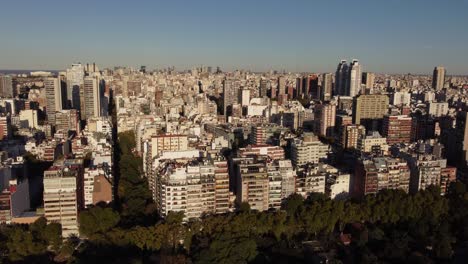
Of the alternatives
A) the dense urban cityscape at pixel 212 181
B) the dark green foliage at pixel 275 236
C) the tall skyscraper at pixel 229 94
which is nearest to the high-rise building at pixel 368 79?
the tall skyscraper at pixel 229 94

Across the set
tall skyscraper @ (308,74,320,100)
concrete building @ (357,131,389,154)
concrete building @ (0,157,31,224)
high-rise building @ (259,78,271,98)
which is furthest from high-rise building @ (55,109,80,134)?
tall skyscraper @ (308,74,320,100)

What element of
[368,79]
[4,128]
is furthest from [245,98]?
[4,128]

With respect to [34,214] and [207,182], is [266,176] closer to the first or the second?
[207,182]

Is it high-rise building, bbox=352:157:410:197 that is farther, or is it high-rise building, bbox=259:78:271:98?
high-rise building, bbox=259:78:271:98

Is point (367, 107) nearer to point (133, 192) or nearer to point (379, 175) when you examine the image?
point (379, 175)

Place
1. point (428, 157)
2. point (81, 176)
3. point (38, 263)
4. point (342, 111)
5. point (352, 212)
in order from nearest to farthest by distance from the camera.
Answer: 1. point (38, 263)
2. point (352, 212)
3. point (81, 176)
4. point (428, 157)
5. point (342, 111)

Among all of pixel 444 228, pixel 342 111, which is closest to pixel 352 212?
pixel 444 228

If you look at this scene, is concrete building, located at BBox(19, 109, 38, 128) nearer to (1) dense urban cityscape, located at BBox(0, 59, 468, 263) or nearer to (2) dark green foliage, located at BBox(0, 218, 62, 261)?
(1) dense urban cityscape, located at BBox(0, 59, 468, 263)
